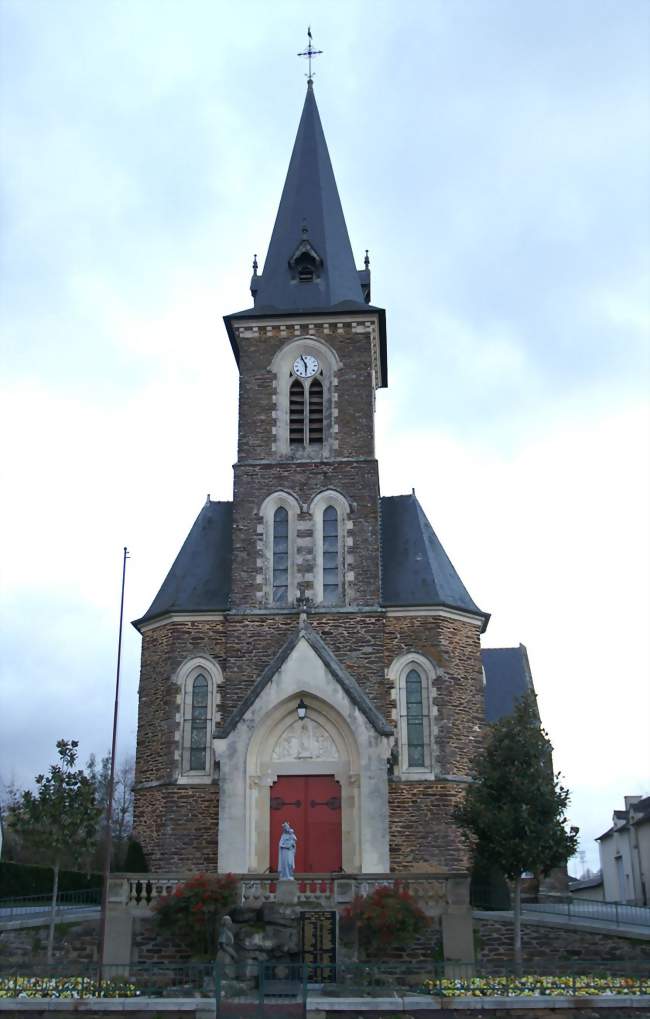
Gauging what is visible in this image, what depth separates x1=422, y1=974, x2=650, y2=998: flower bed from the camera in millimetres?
16734

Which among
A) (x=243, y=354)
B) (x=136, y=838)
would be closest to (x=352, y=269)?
(x=243, y=354)

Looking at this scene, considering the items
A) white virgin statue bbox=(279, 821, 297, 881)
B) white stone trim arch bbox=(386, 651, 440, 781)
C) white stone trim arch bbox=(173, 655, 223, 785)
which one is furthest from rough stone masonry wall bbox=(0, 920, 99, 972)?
white stone trim arch bbox=(386, 651, 440, 781)

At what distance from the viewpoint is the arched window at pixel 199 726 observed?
90.0ft

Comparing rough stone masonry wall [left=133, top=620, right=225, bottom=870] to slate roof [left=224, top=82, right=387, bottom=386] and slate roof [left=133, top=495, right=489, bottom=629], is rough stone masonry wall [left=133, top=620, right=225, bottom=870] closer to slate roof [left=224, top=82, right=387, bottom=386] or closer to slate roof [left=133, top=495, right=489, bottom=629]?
slate roof [left=133, top=495, right=489, bottom=629]

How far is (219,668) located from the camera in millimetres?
28156

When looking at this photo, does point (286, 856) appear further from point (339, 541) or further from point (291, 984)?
point (339, 541)

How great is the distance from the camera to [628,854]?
4566 cm

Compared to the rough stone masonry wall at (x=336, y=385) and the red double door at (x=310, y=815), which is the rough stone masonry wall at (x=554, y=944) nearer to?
the red double door at (x=310, y=815)

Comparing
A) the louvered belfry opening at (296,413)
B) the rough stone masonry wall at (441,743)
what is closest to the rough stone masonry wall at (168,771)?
the rough stone masonry wall at (441,743)

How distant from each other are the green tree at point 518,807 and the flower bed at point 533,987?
12.1ft

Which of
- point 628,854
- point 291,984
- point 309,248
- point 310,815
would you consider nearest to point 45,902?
point 310,815

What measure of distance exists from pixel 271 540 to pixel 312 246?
975 cm

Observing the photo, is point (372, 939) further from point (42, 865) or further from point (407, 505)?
point (42, 865)

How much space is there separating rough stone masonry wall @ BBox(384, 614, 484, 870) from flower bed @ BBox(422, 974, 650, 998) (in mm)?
8611
